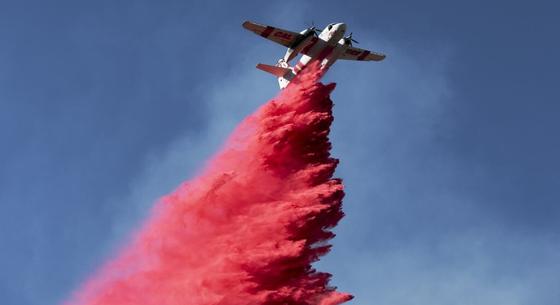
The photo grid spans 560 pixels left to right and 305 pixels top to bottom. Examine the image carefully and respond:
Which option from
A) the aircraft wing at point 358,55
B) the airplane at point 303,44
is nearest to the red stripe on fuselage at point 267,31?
the airplane at point 303,44

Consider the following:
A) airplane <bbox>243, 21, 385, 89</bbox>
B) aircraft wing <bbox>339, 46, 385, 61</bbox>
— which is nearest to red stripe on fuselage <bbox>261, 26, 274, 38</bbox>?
airplane <bbox>243, 21, 385, 89</bbox>

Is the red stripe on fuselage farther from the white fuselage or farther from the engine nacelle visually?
the white fuselage

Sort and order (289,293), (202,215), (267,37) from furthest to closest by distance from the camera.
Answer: (267,37) → (202,215) → (289,293)

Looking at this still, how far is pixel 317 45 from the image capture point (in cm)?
5744

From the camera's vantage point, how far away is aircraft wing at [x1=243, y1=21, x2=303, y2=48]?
2219 inches

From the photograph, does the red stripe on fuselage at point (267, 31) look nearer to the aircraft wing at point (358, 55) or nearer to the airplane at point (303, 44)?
the airplane at point (303, 44)

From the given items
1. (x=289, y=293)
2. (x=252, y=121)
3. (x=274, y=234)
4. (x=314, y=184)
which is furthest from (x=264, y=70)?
(x=289, y=293)

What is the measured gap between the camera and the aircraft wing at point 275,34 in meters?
56.4

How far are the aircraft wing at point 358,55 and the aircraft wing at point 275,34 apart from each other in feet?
18.7

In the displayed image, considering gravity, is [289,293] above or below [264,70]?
below

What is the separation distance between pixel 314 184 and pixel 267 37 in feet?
46.2

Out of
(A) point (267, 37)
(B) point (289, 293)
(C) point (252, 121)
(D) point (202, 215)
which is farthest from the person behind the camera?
(A) point (267, 37)

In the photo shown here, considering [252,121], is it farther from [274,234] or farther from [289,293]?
[289,293]

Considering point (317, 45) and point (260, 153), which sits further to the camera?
point (317, 45)
